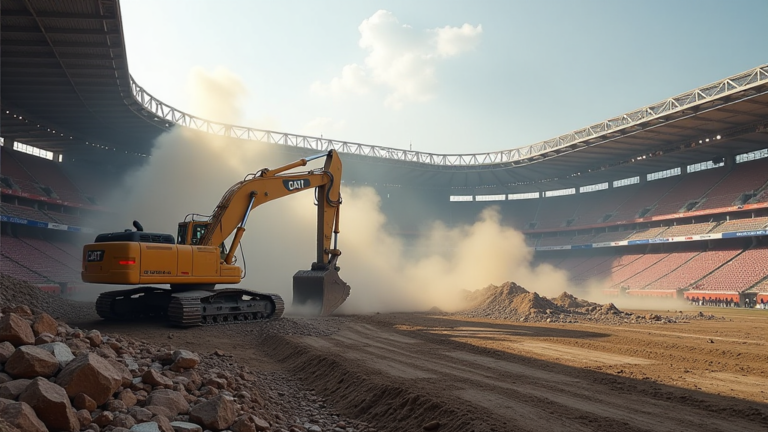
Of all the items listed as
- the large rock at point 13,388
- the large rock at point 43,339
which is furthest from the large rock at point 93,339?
the large rock at point 13,388

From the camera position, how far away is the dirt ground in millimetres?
6699

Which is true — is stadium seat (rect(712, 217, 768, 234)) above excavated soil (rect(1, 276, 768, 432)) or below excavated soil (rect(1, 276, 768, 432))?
above

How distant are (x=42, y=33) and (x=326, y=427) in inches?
1029

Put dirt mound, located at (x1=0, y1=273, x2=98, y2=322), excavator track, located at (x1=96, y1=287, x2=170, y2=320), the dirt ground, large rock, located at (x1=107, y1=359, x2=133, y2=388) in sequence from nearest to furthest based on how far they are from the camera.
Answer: large rock, located at (x1=107, y1=359, x2=133, y2=388)
the dirt ground
excavator track, located at (x1=96, y1=287, x2=170, y2=320)
dirt mound, located at (x1=0, y1=273, x2=98, y2=322)

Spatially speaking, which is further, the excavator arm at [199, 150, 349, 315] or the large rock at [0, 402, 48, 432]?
the excavator arm at [199, 150, 349, 315]

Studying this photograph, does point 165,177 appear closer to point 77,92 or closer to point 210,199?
point 210,199

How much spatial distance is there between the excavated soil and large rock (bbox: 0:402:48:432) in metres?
3.79

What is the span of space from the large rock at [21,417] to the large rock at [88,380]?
0.75m

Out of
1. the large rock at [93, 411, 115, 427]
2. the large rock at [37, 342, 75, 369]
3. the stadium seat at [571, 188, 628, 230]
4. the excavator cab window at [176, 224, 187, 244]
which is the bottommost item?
the large rock at [93, 411, 115, 427]

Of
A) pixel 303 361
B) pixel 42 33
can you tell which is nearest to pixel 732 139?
pixel 303 361

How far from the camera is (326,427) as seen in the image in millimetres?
7039

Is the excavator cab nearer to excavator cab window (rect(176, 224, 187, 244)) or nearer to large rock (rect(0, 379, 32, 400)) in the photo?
excavator cab window (rect(176, 224, 187, 244))

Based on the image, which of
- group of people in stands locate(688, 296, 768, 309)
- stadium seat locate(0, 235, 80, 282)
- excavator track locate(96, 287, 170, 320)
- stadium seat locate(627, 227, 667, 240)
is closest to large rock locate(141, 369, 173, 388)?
excavator track locate(96, 287, 170, 320)

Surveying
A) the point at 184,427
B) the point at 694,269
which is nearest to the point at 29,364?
the point at 184,427
